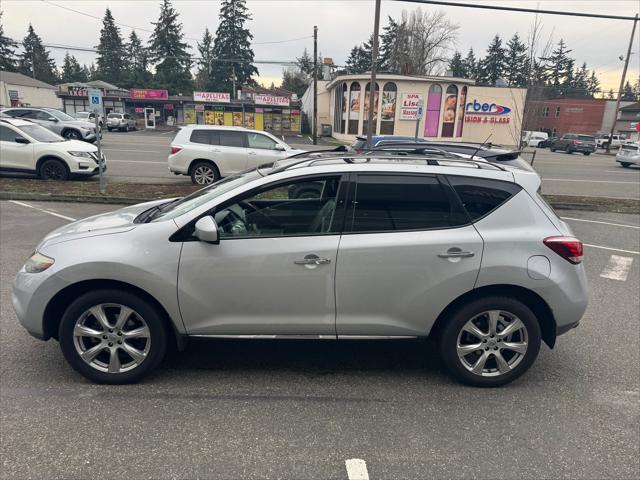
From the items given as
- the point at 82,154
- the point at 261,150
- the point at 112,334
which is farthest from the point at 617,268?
the point at 82,154

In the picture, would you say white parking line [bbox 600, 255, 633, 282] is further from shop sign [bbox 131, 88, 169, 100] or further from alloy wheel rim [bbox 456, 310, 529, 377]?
shop sign [bbox 131, 88, 169, 100]

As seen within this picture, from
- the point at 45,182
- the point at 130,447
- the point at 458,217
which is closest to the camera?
the point at 130,447

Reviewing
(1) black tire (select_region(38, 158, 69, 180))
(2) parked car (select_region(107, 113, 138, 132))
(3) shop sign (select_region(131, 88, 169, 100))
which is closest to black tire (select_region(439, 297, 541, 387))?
(1) black tire (select_region(38, 158, 69, 180))

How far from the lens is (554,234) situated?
11.0 feet

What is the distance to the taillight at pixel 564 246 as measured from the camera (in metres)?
3.32

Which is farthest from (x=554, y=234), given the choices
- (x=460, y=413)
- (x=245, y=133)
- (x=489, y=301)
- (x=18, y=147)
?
(x=18, y=147)

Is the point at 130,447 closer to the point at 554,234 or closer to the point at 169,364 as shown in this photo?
the point at 169,364

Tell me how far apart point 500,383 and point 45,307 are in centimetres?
338

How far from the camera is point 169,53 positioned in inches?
2670

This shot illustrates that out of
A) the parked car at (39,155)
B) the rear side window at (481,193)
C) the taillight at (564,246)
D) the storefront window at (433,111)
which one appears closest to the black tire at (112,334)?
the rear side window at (481,193)

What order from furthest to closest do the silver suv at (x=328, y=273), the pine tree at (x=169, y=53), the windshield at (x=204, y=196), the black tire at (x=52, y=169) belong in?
the pine tree at (x=169, y=53) → the black tire at (x=52, y=169) → the windshield at (x=204, y=196) → the silver suv at (x=328, y=273)

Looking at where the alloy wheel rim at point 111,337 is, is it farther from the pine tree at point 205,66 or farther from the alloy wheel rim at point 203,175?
the pine tree at point 205,66

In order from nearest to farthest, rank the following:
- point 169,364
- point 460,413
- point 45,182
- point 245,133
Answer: point 460,413 < point 169,364 < point 45,182 < point 245,133

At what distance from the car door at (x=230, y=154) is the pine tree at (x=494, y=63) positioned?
7499cm
